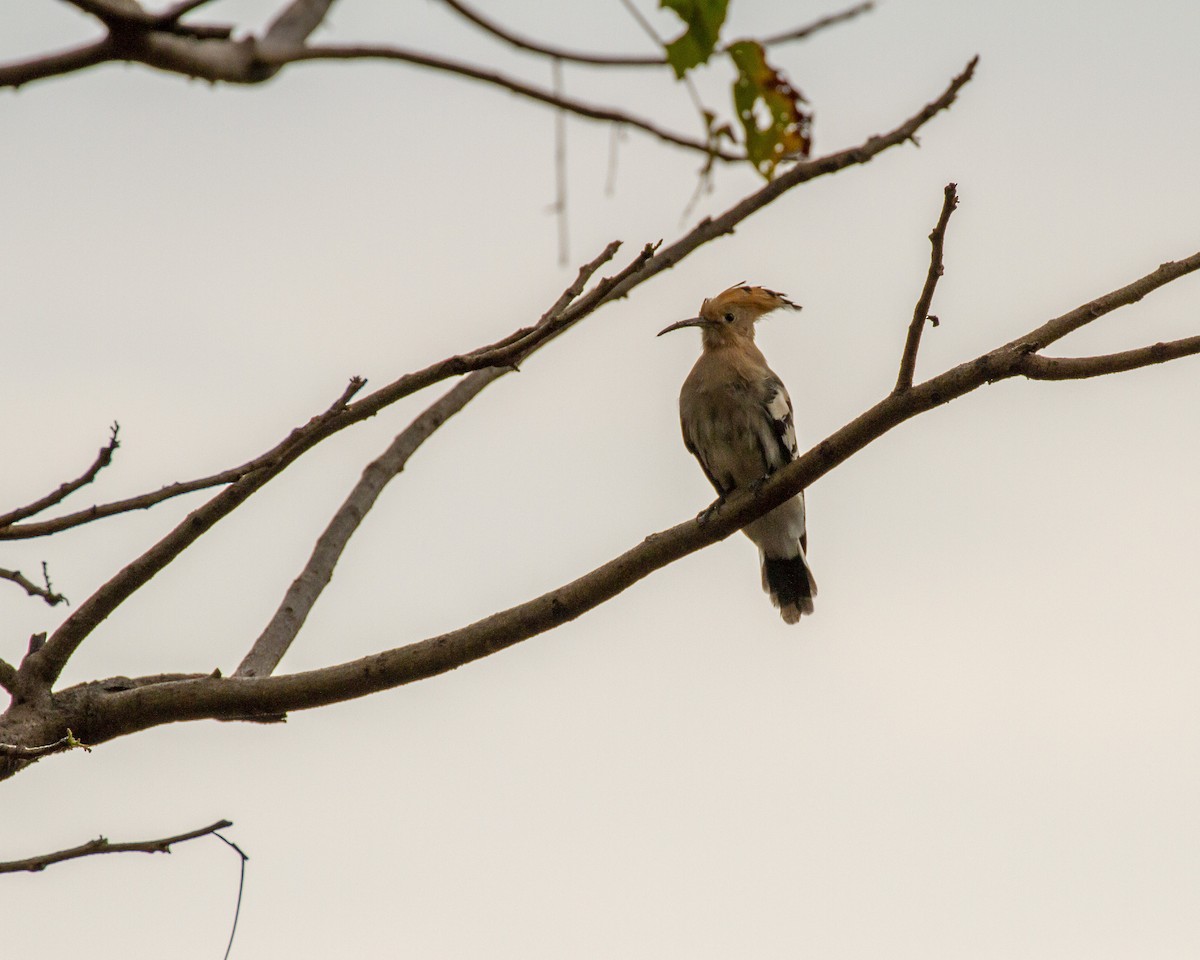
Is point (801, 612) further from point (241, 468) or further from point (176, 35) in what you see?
point (176, 35)

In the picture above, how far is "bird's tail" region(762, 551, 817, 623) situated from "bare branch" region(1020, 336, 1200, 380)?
394 centimetres

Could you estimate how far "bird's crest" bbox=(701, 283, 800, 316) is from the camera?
7152mm

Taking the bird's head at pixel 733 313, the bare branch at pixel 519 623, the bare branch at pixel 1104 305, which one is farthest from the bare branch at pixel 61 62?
the bird's head at pixel 733 313

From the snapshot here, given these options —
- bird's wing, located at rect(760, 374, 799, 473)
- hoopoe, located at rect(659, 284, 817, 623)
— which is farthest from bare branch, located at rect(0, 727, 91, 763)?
bird's wing, located at rect(760, 374, 799, 473)

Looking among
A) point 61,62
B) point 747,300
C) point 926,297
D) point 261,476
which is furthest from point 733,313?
point 61,62

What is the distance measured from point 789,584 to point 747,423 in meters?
1.21

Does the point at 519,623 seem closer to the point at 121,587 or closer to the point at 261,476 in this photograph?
the point at 261,476

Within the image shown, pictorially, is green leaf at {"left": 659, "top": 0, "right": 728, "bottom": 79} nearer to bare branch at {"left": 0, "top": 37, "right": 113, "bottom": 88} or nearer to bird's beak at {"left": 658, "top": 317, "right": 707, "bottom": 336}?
bare branch at {"left": 0, "top": 37, "right": 113, "bottom": 88}

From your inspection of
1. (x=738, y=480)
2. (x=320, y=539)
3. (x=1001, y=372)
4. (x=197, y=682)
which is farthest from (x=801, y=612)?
(x=197, y=682)

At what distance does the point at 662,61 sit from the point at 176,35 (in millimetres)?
1116

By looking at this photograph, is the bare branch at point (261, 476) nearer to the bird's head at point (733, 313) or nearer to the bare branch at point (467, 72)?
the bare branch at point (467, 72)

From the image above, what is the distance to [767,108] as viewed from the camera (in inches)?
132

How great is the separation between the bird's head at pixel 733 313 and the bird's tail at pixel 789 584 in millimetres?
1163

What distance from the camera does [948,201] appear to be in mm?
3307
